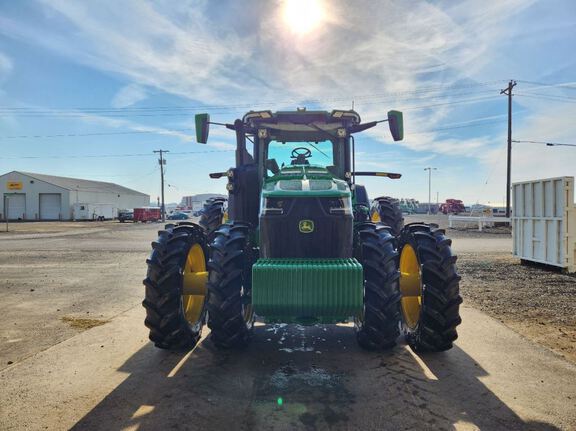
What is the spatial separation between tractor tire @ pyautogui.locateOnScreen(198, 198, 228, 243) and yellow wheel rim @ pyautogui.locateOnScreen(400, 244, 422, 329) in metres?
3.37

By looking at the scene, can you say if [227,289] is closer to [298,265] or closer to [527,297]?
[298,265]

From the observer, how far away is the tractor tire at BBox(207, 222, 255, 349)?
14.4 ft

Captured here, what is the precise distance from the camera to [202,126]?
5539 mm

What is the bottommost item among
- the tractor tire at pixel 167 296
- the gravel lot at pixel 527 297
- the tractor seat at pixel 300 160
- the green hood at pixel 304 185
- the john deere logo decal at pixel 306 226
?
the gravel lot at pixel 527 297

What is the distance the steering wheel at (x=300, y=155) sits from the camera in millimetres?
6531

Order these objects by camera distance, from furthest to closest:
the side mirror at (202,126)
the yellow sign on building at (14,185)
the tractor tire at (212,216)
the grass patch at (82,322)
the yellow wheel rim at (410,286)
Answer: the yellow sign on building at (14,185) < the tractor tire at (212,216) < the grass patch at (82,322) < the side mirror at (202,126) < the yellow wheel rim at (410,286)

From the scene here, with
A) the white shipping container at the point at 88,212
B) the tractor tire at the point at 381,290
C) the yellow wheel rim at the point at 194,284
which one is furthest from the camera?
the white shipping container at the point at 88,212

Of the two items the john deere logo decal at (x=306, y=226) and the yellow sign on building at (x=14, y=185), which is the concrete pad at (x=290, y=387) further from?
the yellow sign on building at (x=14, y=185)

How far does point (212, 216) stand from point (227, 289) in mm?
3459

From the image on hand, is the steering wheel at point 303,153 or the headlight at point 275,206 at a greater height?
the steering wheel at point 303,153

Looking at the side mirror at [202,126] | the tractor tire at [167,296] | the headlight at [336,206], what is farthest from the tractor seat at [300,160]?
the tractor tire at [167,296]

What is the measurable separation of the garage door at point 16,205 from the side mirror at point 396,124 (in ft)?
227

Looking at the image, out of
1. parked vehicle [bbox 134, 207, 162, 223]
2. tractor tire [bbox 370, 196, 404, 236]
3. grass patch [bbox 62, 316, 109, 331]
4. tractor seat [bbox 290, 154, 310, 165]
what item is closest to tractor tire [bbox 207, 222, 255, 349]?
tractor seat [bbox 290, 154, 310, 165]

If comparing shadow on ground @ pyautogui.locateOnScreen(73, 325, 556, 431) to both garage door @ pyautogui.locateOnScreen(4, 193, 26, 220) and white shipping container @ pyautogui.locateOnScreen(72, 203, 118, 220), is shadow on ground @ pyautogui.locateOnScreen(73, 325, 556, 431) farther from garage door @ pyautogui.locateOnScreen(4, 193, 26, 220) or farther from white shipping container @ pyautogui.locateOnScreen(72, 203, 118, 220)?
garage door @ pyautogui.locateOnScreen(4, 193, 26, 220)
